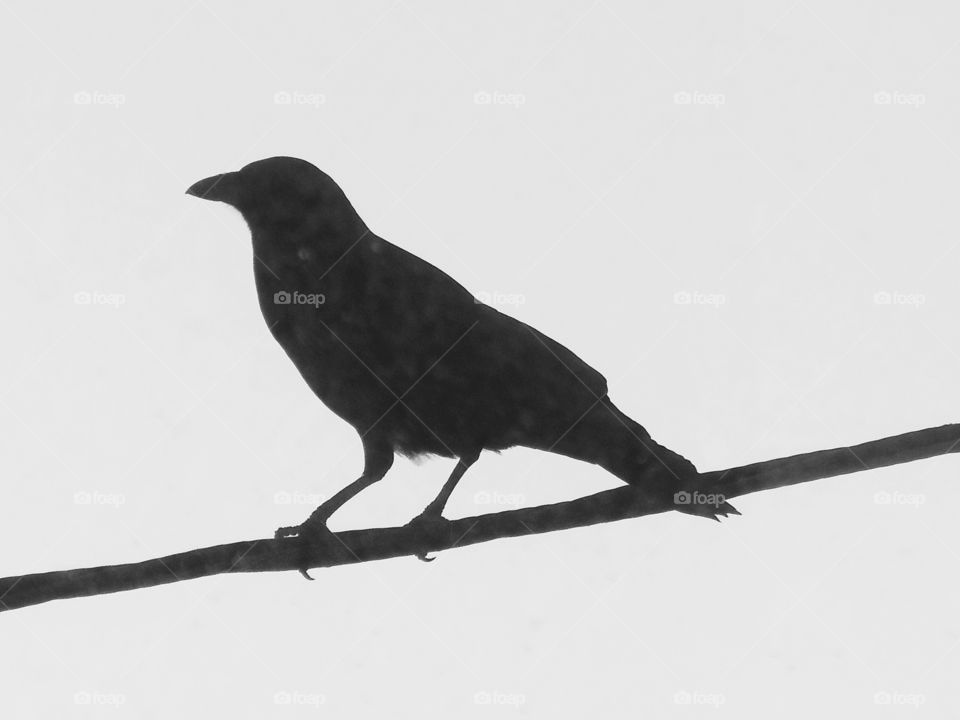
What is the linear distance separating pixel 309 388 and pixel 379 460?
0.31 m

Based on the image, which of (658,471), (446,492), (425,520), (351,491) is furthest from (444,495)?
(658,471)

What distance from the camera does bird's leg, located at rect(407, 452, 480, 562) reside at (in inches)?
108

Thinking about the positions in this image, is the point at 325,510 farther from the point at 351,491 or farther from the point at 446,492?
the point at 446,492

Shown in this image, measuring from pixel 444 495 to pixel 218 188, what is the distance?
1045 millimetres

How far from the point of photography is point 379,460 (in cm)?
285

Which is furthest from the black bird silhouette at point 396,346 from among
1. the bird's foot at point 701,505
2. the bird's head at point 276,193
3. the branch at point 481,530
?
the branch at point 481,530

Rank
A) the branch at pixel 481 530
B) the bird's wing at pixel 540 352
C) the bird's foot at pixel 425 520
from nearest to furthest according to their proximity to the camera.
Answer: the branch at pixel 481 530
the bird's wing at pixel 540 352
the bird's foot at pixel 425 520

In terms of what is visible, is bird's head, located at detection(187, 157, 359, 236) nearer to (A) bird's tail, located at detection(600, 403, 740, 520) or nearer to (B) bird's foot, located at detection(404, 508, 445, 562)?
(B) bird's foot, located at detection(404, 508, 445, 562)

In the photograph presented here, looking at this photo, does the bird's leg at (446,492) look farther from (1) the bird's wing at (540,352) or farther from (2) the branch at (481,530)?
(2) the branch at (481,530)

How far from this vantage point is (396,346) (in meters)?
2.61

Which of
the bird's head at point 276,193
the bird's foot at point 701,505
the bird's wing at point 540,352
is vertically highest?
the bird's head at point 276,193

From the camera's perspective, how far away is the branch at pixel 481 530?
1.81 m

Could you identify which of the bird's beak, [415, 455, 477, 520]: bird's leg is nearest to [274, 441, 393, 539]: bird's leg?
[415, 455, 477, 520]: bird's leg

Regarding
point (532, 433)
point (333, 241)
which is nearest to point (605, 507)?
point (532, 433)
